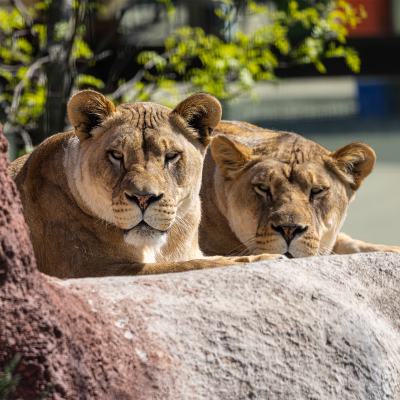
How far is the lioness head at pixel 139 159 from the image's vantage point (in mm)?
3227

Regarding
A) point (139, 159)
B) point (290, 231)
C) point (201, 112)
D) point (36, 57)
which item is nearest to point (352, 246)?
point (290, 231)

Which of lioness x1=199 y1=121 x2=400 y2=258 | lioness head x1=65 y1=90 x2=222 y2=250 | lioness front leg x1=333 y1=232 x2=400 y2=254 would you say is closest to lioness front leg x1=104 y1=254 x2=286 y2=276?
lioness head x1=65 y1=90 x2=222 y2=250

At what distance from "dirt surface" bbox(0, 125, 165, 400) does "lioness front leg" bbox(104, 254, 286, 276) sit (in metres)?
1.02

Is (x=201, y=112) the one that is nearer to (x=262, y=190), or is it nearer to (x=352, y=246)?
(x=262, y=190)

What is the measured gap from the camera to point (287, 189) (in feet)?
13.6

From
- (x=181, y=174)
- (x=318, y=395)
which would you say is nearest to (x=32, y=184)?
(x=181, y=174)

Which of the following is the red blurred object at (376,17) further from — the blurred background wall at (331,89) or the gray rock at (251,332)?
the gray rock at (251,332)

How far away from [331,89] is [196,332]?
36.6 meters

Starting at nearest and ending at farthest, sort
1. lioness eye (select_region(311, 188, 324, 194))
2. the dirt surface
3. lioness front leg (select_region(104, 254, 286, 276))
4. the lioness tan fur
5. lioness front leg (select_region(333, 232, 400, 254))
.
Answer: the dirt surface, lioness front leg (select_region(104, 254, 286, 276)), the lioness tan fur, lioness eye (select_region(311, 188, 324, 194)), lioness front leg (select_region(333, 232, 400, 254))

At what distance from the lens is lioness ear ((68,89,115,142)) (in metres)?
3.55

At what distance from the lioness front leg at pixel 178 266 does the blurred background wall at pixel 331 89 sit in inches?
156

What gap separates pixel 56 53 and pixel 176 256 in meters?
3.62

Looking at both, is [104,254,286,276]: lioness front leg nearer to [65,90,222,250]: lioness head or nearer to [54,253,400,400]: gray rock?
[65,90,222,250]: lioness head

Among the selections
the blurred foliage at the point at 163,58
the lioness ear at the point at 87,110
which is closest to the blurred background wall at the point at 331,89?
the blurred foliage at the point at 163,58
